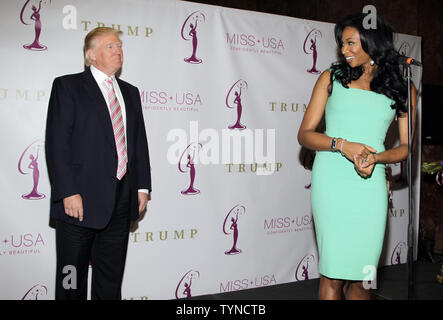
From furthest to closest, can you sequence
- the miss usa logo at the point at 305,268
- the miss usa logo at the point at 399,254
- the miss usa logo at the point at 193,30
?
the miss usa logo at the point at 399,254 < the miss usa logo at the point at 305,268 < the miss usa logo at the point at 193,30

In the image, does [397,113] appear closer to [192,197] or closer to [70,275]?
[192,197]

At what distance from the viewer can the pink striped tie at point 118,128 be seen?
6.69 ft

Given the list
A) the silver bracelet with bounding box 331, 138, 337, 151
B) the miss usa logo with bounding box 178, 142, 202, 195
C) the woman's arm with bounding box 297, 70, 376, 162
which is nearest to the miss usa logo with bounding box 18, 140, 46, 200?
the miss usa logo with bounding box 178, 142, 202, 195

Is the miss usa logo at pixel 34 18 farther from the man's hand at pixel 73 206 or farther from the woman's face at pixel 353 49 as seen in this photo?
the woman's face at pixel 353 49

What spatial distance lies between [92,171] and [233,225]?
55.0 inches

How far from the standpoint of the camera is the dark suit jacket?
6.28 ft

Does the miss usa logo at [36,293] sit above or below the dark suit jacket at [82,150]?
below

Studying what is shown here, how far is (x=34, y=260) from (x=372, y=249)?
2.01 m

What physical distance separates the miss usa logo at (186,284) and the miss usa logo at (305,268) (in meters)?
0.92

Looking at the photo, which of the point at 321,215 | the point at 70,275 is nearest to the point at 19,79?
the point at 70,275

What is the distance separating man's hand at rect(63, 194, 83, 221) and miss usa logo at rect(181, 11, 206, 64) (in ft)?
4.67

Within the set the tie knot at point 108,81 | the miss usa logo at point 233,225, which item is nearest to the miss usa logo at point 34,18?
the tie knot at point 108,81

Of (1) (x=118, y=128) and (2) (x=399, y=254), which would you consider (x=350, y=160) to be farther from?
(2) (x=399, y=254)

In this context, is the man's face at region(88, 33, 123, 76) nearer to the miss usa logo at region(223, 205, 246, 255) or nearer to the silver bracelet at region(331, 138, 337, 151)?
the silver bracelet at region(331, 138, 337, 151)
